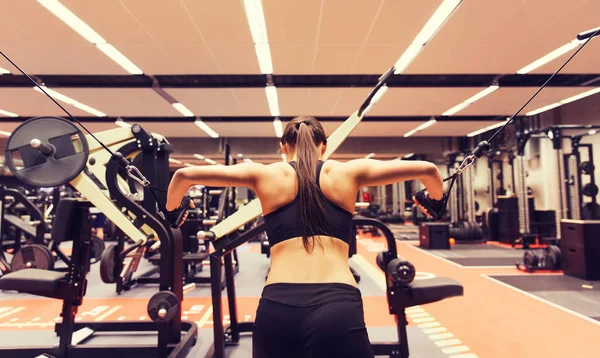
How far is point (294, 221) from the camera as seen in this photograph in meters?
1.03

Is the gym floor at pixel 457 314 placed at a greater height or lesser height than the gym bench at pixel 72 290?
lesser

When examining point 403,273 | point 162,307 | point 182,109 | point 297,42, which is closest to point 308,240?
point 403,273

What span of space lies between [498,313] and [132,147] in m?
3.63

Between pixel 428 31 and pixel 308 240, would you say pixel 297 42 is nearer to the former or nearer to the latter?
pixel 428 31

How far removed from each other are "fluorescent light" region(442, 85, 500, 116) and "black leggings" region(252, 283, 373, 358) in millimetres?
6885

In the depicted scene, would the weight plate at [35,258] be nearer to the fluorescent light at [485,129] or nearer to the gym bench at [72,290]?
the gym bench at [72,290]

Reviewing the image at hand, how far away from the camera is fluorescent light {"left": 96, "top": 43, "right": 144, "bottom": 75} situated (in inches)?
192

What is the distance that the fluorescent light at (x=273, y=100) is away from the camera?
671 cm

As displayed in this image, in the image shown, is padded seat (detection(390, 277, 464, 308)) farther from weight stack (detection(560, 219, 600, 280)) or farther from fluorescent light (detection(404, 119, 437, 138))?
fluorescent light (detection(404, 119, 437, 138))

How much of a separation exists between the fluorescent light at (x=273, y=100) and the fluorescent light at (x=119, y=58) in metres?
2.27

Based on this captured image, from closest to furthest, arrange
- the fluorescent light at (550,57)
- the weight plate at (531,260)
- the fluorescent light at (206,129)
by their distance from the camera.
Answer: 1. the fluorescent light at (550,57)
2. the weight plate at (531,260)
3. the fluorescent light at (206,129)

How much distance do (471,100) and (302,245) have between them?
25.4 ft

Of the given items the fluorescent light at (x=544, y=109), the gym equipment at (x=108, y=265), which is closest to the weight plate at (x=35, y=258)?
the gym equipment at (x=108, y=265)

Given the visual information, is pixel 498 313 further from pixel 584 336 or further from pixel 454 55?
pixel 454 55
